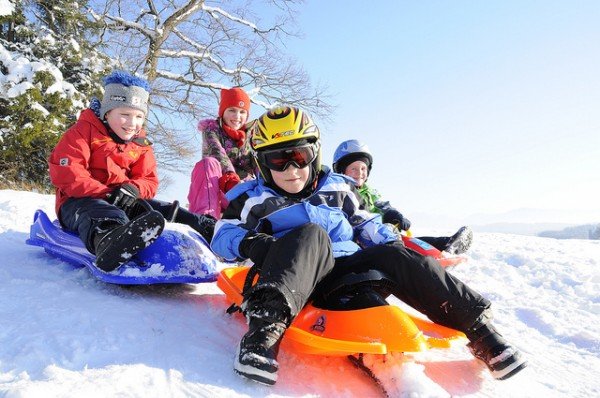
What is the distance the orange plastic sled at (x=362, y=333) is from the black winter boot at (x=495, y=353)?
0.23 ft

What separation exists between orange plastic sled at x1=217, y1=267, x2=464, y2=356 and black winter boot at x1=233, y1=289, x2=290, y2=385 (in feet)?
0.27

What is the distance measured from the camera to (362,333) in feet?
5.54

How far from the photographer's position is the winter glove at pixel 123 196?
9.24 ft

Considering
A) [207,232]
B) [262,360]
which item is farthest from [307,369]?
[207,232]

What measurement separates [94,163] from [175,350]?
1657 mm

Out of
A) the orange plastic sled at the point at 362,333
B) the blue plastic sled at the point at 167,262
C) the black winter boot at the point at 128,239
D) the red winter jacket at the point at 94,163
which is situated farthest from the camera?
the red winter jacket at the point at 94,163

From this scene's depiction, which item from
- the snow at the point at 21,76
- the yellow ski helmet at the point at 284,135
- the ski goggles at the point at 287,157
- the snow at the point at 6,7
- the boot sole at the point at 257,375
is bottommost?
the boot sole at the point at 257,375

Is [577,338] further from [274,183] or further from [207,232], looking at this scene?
[207,232]

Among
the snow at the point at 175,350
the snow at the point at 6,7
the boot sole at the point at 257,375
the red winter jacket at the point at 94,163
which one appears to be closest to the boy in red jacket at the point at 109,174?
the red winter jacket at the point at 94,163

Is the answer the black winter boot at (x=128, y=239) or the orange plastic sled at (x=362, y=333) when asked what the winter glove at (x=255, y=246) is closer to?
the orange plastic sled at (x=362, y=333)

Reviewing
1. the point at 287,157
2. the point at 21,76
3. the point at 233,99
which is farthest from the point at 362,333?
the point at 21,76

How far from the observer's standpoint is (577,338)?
2.59m

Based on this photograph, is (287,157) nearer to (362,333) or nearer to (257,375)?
(362,333)

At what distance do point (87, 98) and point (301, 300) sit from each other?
28.4 feet
